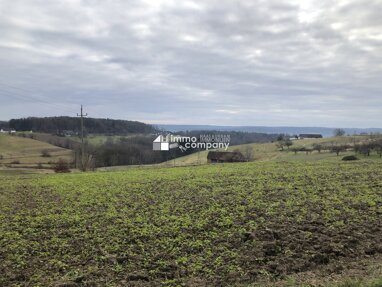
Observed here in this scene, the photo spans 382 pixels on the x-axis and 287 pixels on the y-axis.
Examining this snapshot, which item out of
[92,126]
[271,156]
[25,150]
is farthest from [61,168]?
[92,126]

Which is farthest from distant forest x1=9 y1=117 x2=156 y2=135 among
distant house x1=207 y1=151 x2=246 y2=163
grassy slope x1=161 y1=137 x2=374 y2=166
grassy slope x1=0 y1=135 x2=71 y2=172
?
distant house x1=207 y1=151 x2=246 y2=163

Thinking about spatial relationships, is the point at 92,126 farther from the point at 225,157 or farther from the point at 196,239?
the point at 196,239

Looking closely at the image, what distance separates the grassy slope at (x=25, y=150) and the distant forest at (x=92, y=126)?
5.13m

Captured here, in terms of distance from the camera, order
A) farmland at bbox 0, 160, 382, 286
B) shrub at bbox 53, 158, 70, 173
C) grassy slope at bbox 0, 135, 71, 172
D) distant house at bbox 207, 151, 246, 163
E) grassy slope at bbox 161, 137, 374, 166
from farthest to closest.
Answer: grassy slope at bbox 0, 135, 71, 172 → grassy slope at bbox 161, 137, 374, 166 → distant house at bbox 207, 151, 246, 163 → shrub at bbox 53, 158, 70, 173 → farmland at bbox 0, 160, 382, 286

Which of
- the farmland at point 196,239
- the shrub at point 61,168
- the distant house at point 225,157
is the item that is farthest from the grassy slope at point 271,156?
the farmland at point 196,239

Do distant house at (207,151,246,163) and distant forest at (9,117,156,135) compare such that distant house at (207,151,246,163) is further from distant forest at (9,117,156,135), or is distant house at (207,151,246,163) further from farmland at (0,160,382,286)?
farmland at (0,160,382,286)

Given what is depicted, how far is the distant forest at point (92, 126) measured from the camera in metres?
75.8

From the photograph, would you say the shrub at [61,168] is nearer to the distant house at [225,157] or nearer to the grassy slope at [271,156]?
the grassy slope at [271,156]

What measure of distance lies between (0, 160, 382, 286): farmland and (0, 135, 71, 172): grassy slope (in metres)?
50.5

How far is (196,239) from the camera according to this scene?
24.8ft

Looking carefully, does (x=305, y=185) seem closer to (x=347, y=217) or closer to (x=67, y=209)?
(x=347, y=217)

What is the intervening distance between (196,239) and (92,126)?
2802 inches

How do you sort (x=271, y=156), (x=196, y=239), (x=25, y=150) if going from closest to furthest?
(x=196, y=239) → (x=271, y=156) → (x=25, y=150)

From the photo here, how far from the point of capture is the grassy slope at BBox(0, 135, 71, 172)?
196 feet
